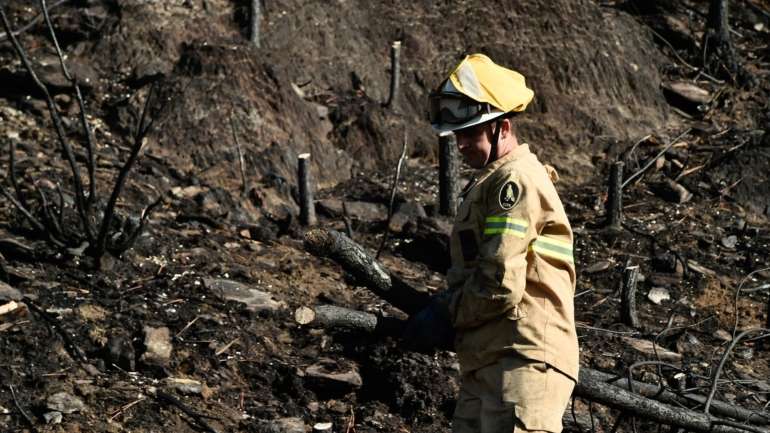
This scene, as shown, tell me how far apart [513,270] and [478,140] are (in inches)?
21.3

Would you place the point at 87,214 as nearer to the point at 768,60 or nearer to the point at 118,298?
the point at 118,298

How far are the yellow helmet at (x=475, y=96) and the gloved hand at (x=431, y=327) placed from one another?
0.66 metres

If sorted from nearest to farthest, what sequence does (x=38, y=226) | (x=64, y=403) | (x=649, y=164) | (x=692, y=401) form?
(x=64, y=403)
(x=692, y=401)
(x=38, y=226)
(x=649, y=164)

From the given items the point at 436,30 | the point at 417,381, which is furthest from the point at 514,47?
the point at 417,381

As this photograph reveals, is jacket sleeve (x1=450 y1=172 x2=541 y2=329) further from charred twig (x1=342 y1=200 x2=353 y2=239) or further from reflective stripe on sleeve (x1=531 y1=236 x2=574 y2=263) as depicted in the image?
charred twig (x1=342 y1=200 x2=353 y2=239)

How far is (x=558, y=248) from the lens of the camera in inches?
156

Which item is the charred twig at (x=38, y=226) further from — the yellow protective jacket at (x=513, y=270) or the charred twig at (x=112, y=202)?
the yellow protective jacket at (x=513, y=270)

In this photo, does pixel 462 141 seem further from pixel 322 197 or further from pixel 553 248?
pixel 322 197

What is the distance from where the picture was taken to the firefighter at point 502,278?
3.83 meters

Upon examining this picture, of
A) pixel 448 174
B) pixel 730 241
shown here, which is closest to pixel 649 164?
pixel 730 241

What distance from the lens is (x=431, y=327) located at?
13.2ft

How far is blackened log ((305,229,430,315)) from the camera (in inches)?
167

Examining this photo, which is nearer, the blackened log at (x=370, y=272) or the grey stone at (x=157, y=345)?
the blackened log at (x=370, y=272)

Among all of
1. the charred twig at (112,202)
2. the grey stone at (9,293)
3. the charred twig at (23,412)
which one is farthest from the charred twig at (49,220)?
the charred twig at (23,412)
